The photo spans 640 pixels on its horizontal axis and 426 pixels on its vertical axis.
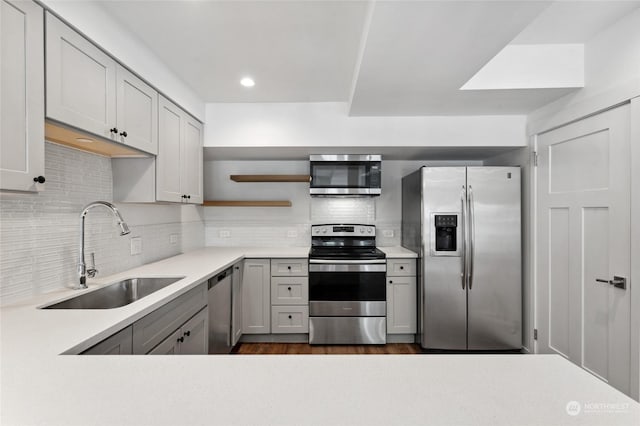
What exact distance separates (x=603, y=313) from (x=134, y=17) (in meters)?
3.38

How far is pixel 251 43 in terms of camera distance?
6.49 ft

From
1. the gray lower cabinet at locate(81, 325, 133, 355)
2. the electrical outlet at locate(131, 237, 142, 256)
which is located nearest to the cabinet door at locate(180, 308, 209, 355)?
the gray lower cabinet at locate(81, 325, 133, 355)

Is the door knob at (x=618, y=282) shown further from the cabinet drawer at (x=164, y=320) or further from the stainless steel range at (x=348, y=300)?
the cabinet drawer at (x=164, y=320)

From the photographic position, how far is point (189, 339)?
6.16ft

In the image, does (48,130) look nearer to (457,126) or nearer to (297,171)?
(297,171)

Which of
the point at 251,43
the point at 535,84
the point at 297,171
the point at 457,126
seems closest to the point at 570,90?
the point at 535,84

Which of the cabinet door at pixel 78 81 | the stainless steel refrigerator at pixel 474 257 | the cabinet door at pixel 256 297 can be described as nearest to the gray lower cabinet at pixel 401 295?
the stainless steel refrigerator at pixel 474 257

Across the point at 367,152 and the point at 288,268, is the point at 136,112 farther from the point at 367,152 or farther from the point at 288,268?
the point at 367,152

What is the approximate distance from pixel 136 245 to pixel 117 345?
1.34 m

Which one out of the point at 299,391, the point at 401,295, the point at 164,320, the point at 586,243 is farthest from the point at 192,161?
the point at 586,243

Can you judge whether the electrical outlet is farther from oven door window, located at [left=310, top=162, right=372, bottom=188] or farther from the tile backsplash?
oven door window, located at [left=310, top=162, right=372, bottom=188]

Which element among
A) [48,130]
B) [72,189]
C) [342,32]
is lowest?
[72,189]

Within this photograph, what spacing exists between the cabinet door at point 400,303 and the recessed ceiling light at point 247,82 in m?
2.15

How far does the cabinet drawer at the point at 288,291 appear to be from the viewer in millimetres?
3082
